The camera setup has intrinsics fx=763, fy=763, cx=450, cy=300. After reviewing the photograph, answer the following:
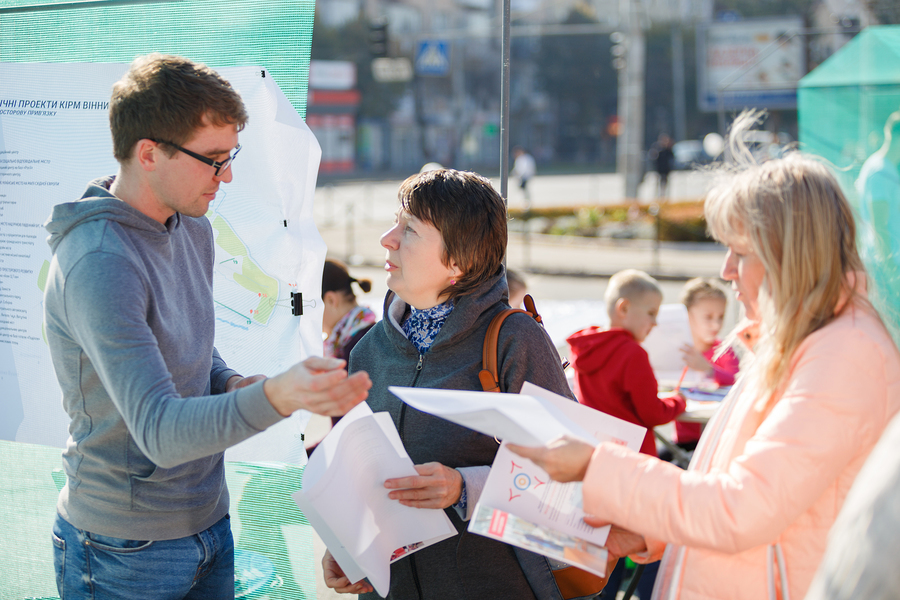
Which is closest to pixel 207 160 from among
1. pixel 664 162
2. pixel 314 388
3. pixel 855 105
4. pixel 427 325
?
pixel 314 388

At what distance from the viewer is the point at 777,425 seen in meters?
1.36

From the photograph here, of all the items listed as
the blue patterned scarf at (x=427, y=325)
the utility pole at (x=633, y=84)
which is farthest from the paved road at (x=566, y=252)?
the blue patterned scarf at (x=427, y=325)

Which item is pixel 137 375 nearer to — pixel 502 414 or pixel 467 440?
pixel 502 414

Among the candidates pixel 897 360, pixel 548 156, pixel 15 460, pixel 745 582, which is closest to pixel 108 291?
pixel 745 582

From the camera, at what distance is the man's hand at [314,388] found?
1431mm

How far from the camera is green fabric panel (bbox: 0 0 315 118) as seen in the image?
2.41 metres

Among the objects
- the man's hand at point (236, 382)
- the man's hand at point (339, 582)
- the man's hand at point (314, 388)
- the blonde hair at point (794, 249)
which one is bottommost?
the man's hand at point (339, 582)

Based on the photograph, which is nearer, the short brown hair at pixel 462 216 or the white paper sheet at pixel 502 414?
the white paper sheet at pixel 502 414

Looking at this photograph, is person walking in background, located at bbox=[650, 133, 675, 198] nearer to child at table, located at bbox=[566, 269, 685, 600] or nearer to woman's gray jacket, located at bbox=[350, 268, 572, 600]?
child at table, located at bbox=[566, 269, 685, 600]

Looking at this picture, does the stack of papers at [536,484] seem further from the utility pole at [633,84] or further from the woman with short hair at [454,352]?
the utility pole at [633,84]

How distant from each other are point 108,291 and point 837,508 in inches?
57.6

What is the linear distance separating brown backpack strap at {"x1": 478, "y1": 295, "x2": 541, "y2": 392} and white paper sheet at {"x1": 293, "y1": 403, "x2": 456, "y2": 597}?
317mm

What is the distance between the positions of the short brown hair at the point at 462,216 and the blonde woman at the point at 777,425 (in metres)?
0.69

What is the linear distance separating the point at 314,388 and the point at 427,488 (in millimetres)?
509
